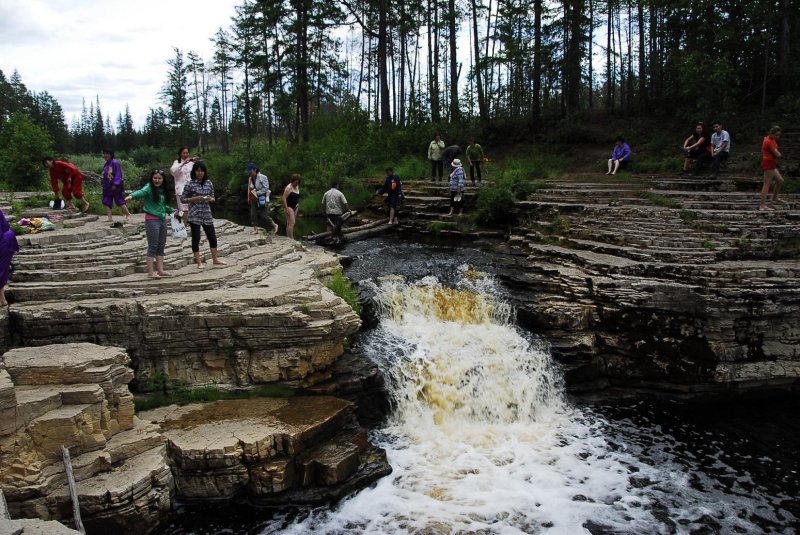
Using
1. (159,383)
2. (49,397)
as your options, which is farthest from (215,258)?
(49,397)

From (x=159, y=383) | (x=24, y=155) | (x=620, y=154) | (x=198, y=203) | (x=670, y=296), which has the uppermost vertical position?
(x=24, y=155)

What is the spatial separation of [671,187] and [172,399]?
1488cm

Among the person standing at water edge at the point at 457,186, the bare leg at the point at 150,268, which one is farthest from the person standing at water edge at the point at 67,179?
the person standing at water edge at the point at 457,186

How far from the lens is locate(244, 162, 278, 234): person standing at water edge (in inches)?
555

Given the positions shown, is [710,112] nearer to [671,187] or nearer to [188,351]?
[671,187]

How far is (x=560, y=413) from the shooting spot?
379 inches

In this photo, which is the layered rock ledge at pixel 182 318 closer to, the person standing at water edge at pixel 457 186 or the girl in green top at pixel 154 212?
the girl in green top at pixel 154 212

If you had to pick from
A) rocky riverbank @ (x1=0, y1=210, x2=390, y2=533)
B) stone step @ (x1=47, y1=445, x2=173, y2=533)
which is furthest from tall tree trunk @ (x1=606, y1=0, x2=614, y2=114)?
stone step @ (x1=47, y1=445, x2=173, y2=533)

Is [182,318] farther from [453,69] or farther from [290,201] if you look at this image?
[453,69]

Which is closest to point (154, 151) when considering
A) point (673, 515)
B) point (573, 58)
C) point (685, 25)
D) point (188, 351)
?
point (573, 58)

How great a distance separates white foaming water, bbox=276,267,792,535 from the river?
0.02 metres

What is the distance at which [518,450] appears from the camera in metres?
8.44

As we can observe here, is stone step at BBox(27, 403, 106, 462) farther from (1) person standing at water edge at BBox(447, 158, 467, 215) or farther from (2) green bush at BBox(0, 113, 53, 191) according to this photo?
(2) green bush at BBox(0, 113, 53, 191)

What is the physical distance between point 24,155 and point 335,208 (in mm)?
12728
